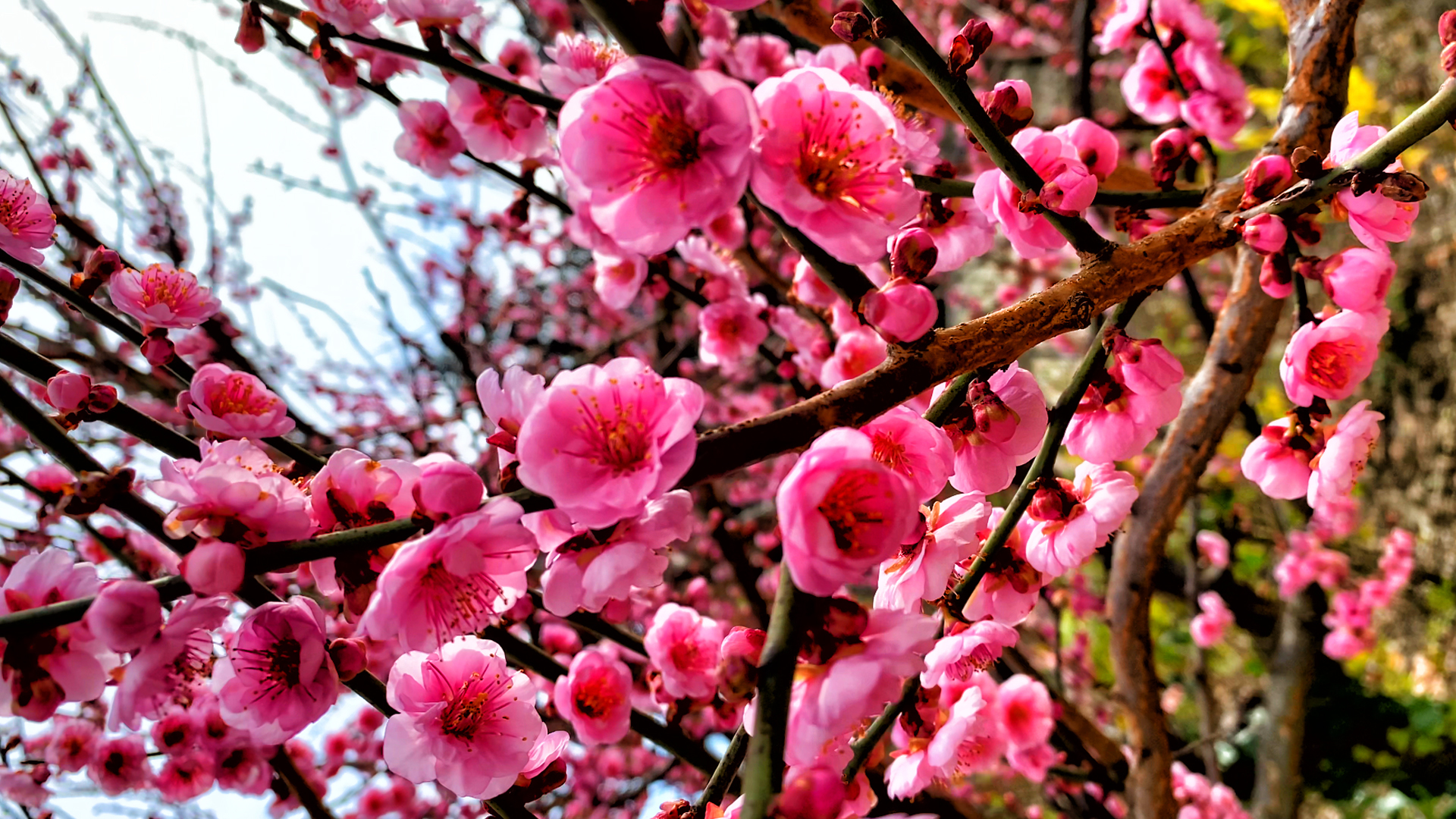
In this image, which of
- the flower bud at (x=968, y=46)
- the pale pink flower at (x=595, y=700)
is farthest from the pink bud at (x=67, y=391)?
the flower bud at (x=968, y=46)

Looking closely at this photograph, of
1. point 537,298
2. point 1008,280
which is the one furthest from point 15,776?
point 1008,280

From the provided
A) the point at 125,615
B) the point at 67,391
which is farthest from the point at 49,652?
the point at 67,391

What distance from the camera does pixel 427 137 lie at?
149cm

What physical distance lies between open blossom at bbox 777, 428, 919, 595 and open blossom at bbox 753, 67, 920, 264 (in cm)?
17

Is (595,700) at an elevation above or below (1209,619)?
above

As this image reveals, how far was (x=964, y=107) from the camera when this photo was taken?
696mm

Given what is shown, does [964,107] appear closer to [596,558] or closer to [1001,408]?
[1001,408]

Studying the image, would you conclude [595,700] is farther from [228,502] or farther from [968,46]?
[968,46]

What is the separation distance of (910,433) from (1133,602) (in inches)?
52.7

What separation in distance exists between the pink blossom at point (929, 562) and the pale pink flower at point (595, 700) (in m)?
0.59

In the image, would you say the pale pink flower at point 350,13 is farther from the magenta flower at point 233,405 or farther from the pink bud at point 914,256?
the pink bud at point 914,256

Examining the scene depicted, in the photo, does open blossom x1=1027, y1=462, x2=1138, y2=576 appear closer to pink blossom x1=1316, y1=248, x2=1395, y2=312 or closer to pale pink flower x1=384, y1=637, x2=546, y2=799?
pink blossom x1=1316, y1=248, x2=1395, y2=312

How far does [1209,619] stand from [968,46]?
126 inches

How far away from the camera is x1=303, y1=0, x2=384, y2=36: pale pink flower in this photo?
102 cm
